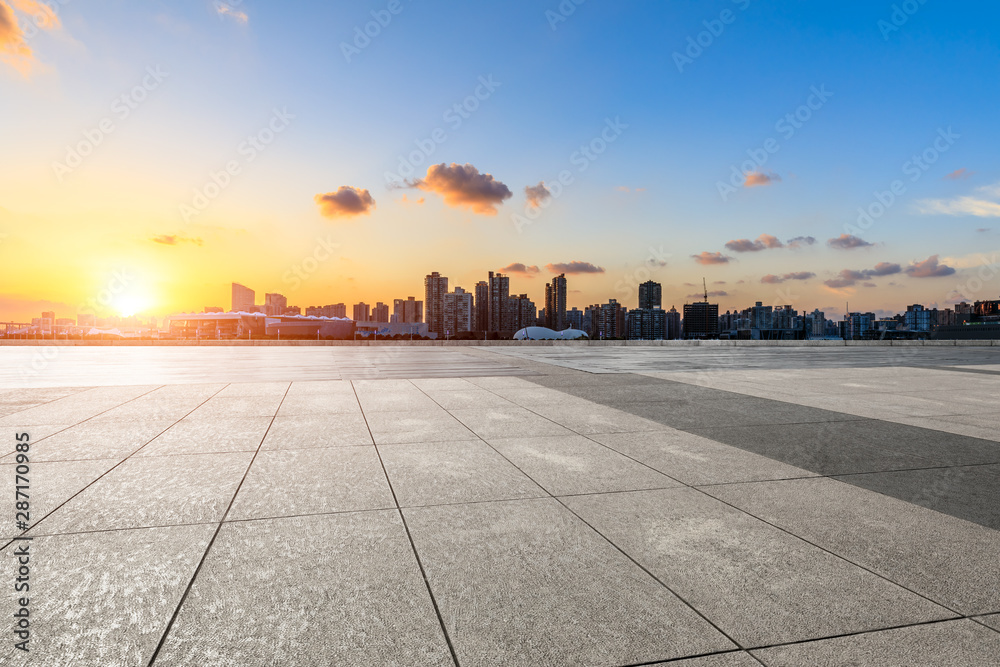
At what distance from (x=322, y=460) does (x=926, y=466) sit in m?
6.66

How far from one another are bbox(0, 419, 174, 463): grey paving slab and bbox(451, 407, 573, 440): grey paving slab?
14.4ft

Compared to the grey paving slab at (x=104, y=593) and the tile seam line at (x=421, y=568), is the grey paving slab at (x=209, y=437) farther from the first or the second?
the grey paving slab at (x=104, y=593)

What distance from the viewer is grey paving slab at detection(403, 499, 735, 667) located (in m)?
2.62

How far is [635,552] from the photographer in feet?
12.2

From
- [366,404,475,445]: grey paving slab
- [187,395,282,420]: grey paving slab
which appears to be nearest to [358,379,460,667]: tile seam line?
[366,404,475,445]: grey paving slab

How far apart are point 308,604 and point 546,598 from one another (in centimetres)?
133

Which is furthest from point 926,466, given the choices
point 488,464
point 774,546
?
point 488,464

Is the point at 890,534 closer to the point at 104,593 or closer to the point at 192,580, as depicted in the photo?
the point at 192,580

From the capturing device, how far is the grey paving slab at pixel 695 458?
18.3 feet

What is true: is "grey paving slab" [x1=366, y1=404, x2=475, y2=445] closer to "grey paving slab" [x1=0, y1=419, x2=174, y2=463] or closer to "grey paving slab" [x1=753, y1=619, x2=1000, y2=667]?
"grey paving slab" [x1=0, y1=419, x2=174, y2=463]

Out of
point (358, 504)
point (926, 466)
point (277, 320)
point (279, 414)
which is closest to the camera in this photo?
point (358, 504)

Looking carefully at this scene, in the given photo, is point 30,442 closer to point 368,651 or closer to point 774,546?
point 368,651

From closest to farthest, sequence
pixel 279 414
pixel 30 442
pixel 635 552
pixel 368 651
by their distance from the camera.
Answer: pixel 368 651 < pixel 635 552 < pixel 30 442 < pixel 279 414

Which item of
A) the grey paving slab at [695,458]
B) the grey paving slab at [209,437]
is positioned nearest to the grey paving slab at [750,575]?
the grey paving slab at [695,458]
